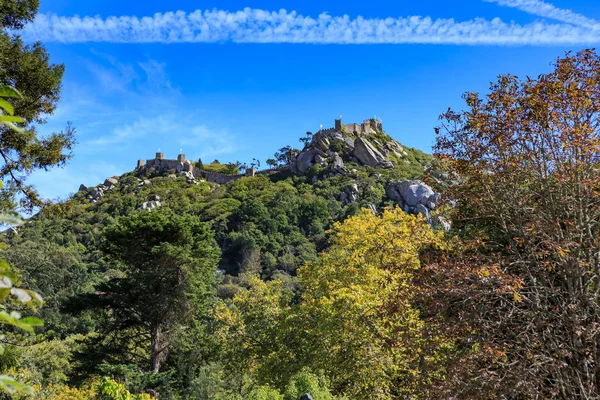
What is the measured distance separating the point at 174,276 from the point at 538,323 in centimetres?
1419

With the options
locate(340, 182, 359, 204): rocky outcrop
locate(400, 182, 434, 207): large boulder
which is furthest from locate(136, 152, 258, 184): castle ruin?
locate(400, 182, 434, 207): large boulder

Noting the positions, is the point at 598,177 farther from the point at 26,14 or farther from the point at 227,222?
the point at 227,222

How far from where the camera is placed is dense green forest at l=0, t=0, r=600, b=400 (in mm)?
5059

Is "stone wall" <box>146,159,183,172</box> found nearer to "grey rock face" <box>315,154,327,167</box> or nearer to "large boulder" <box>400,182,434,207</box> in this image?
"grey rock face" <box>315,154,327,167</box>

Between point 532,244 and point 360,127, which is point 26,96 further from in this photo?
point 360,127

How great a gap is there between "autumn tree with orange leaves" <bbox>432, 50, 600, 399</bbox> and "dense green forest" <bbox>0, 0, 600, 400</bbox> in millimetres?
28

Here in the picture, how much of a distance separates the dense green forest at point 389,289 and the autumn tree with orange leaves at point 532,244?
28 mm

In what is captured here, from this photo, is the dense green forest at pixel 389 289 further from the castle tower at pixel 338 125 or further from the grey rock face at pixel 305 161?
the castle tower at pixel 338 125

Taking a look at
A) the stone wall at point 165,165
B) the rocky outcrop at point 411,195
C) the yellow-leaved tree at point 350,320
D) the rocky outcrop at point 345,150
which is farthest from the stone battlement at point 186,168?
the yellow-leaved tree at point 350,320

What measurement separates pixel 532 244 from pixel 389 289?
5024mm

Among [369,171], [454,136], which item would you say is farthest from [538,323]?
[369,171]

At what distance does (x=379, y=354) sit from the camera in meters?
9.45

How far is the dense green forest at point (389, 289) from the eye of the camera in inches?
199

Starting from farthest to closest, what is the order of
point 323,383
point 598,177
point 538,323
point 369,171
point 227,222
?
point 369,171 < point 227,222 < point 323,383 < point 598,177 < point 538,323
